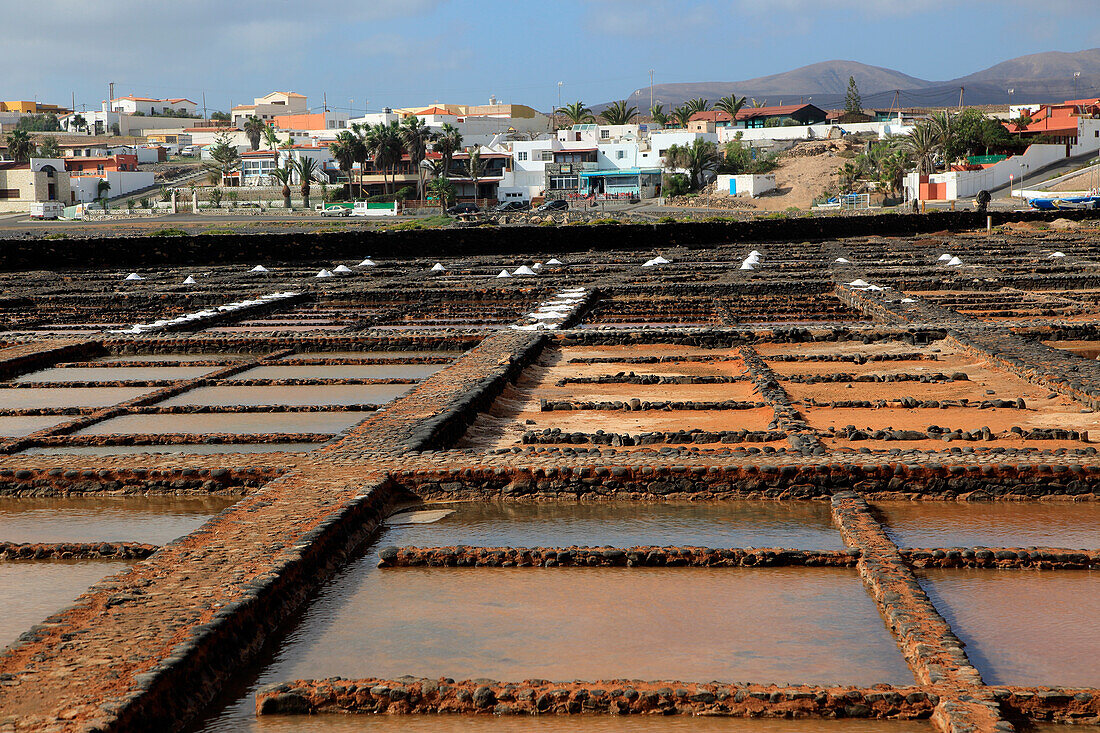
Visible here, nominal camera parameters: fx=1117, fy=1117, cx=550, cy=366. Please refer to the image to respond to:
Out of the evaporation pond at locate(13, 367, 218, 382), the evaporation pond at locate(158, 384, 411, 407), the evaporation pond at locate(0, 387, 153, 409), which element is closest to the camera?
the evaporation pond at locate(158, 384, 411, 407)

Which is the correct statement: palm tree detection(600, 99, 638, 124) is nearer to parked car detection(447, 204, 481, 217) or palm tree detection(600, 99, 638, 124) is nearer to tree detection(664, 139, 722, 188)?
tree detection(664, 139, 722, 188)

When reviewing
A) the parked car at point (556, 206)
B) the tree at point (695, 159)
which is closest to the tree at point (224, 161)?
the parked car at point (556, 206)

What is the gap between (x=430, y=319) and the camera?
605 inches

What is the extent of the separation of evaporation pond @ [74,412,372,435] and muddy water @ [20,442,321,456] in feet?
1.03

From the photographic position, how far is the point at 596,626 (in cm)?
424

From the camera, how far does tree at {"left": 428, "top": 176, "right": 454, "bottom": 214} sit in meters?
51.1

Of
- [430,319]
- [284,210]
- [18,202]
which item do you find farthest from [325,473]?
[18,202]

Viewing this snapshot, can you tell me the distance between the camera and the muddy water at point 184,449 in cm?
711

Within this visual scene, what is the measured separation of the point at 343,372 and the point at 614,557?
20.9ft

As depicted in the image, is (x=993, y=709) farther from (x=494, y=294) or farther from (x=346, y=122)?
(x=346, y=122)

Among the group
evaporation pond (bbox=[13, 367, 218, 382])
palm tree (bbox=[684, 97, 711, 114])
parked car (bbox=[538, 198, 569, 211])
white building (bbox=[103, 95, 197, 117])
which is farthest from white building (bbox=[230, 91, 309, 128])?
evaporation pond (bbox=[13, 367, 218, 382])

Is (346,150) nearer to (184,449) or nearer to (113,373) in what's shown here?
(113,373)

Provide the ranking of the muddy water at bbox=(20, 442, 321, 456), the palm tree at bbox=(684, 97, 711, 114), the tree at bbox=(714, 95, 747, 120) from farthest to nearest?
the palm tree at bbox=(684, 97, 711, 114), the tree at bbox=(714, 95, 747, 120), the muddy water at bbox=(20, 442, 321, 456)

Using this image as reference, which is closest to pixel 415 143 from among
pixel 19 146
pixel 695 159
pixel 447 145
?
pixel 447 145
